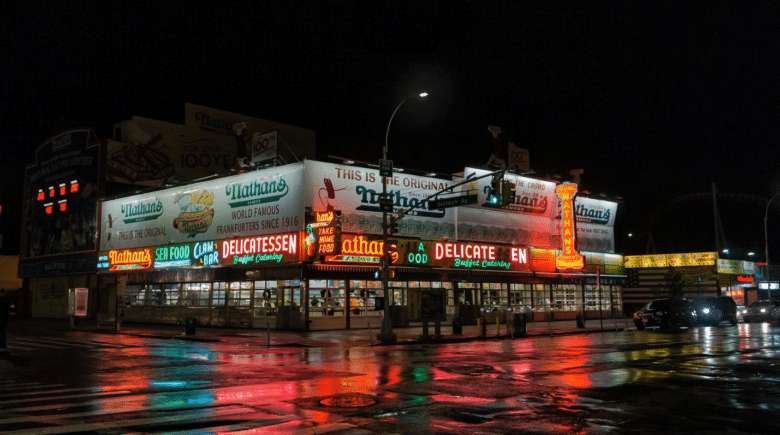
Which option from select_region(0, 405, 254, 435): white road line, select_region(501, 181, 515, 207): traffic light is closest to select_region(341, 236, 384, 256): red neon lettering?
select_region(501, 181, 515, 207): traffic light

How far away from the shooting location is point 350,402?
10.9m

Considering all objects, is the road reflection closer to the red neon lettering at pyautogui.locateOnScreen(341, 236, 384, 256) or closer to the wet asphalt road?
the wet asphalt road

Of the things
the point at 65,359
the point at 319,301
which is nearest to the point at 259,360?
the point at 65,359

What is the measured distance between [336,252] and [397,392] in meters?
20.1

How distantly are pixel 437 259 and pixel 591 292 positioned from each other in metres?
17.5

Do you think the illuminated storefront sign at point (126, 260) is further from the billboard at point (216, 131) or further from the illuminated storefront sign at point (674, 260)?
the illuminated storefront sign at point (674, 260)

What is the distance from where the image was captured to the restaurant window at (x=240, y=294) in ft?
124

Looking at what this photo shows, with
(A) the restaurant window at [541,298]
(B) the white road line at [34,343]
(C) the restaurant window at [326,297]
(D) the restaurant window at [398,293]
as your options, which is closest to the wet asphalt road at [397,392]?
(B) the white road line at [34,343]

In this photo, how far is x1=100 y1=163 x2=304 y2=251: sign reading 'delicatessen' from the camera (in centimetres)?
3562

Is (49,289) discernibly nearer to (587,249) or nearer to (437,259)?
(437,259)

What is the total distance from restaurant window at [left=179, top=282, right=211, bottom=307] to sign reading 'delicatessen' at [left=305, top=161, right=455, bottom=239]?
10.2 meters

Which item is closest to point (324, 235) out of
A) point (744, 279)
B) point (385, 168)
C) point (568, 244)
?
point (385, 168)

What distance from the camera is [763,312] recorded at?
151 feet

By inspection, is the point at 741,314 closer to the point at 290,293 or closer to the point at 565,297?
the point at 565,297
